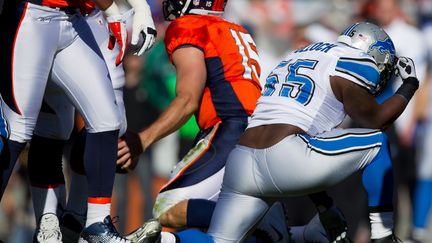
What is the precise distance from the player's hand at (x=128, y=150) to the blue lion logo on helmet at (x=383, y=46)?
148 cm

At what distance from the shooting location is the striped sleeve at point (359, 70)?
20.8ft

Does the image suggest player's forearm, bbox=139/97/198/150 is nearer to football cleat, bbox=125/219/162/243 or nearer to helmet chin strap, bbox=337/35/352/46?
football cleat, bbox=125/219/162/243

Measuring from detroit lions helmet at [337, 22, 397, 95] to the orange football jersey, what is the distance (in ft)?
2.70

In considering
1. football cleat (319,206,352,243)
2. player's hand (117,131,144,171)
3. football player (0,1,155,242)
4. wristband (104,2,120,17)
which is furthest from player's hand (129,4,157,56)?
football cleat (319,206,352,243)

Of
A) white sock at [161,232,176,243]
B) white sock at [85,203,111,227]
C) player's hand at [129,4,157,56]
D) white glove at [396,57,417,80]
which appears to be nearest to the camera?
player's hand at [129,4,157,56]

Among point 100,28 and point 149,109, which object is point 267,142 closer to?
point 100,28

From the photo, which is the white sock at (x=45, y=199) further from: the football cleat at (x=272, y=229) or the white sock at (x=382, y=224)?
the white sock at (x=382, y=224)

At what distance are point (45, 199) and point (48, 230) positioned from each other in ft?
0.70

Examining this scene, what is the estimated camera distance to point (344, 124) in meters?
10.2

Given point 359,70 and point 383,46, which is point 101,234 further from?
point 383,46

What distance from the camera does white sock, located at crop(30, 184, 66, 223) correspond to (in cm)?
671

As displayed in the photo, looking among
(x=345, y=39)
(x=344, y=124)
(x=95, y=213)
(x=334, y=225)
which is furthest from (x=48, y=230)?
(x=344, y=124)

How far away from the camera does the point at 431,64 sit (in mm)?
11062

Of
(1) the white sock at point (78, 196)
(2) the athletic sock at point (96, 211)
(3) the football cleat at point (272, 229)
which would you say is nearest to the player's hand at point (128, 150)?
(1) the white sock at point (78, 196)
